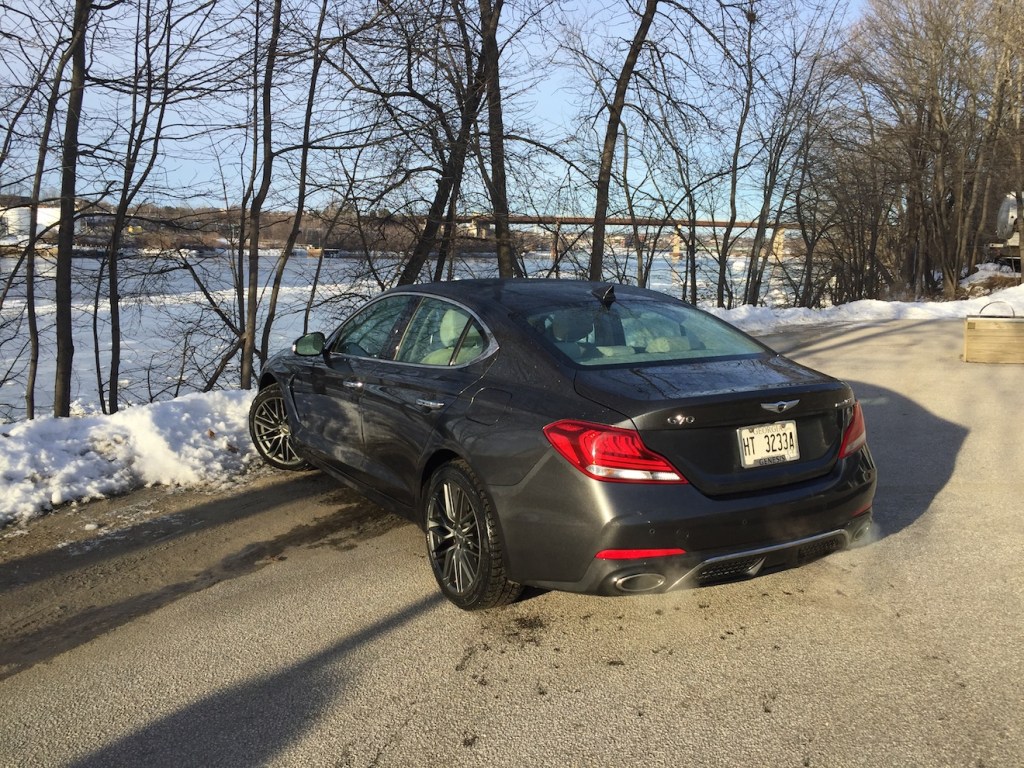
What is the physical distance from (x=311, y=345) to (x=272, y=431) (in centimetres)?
111

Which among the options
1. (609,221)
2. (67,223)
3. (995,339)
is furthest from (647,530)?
(609,221)

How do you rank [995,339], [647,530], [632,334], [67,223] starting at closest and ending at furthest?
1. [647,530]
2. [632,334]
3. [995,339]
4. [67,223]

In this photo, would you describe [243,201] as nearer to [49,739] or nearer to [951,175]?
[49,739]

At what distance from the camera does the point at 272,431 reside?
20.1ft

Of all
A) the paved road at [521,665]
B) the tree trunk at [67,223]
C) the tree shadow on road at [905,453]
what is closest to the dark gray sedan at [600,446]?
the paved road at [521,665]

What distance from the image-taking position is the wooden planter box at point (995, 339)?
10.2 metres

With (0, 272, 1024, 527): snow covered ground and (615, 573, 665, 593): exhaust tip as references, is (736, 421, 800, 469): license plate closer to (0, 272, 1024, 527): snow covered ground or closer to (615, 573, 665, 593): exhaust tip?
(615, 573, 665, 593): exhaust tip

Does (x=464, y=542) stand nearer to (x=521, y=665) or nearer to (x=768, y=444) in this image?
(x=521, y=665)

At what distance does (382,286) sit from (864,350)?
703 centimetres

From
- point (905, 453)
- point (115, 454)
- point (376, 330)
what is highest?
point (376, 330)

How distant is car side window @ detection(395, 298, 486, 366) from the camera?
13.4 ft

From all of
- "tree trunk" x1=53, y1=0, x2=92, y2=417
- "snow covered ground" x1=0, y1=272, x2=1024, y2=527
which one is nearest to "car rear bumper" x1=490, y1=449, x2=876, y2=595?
"snow covered ground" x1=0, y1=272, x2=1024, y2=527

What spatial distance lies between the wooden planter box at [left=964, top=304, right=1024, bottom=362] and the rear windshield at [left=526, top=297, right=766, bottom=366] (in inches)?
293

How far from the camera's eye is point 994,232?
3316 centimetres
